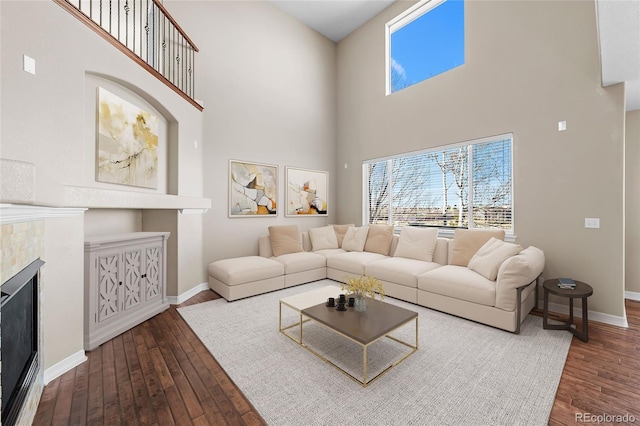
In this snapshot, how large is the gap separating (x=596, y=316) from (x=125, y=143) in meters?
5.74

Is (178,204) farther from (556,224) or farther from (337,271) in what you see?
(556,224)

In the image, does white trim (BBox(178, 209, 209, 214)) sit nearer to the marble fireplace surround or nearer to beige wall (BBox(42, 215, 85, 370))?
beige wall (BBox(42, 215, 85, 370))

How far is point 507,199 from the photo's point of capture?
4023mm

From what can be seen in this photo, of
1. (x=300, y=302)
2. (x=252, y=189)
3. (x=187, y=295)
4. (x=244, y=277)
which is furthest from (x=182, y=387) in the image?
(x=252, y=189)

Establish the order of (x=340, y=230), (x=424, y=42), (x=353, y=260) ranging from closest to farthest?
(x=353, y=260) → (x=424, y=42) → (x=340, y=230)

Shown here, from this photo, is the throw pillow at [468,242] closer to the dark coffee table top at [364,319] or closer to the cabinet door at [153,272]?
the dark coffee table top at [364,319]

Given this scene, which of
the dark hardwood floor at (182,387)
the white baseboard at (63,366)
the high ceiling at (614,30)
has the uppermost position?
the high ceiling at (614,30)

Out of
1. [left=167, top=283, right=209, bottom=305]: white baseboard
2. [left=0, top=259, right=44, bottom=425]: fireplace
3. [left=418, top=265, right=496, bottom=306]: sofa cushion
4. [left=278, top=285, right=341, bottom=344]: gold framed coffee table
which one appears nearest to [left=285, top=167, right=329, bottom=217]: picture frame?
[left=167, top=283, right=209, bottom=305]: white baseboard

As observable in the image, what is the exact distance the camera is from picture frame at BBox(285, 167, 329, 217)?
5.70 meters

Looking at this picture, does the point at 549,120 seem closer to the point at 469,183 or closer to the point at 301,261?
the point at 469,183

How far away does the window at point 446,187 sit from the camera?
161 inches

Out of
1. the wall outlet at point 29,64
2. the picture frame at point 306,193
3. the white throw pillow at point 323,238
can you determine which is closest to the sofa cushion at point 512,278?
the white throw pillow at point 323,238

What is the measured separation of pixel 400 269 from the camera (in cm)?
386

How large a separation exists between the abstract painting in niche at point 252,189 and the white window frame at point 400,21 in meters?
2.96
